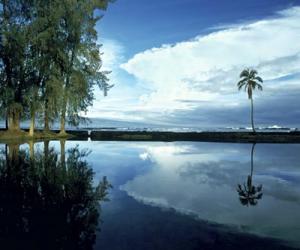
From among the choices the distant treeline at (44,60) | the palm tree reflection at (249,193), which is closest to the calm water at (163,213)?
the palm tree reflection at (249,193)

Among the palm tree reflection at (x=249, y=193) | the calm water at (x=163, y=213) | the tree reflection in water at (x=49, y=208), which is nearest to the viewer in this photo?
the tree reflection in water at (x=49, y=208)

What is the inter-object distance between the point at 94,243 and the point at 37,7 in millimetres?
48591

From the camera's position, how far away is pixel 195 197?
14.6 m

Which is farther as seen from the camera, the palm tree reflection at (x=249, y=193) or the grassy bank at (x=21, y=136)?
the grassy bank at (x=21, y=136)

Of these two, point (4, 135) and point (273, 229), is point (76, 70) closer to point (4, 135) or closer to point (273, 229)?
point (4, 135)

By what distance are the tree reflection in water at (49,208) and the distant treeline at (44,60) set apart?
31982 mm

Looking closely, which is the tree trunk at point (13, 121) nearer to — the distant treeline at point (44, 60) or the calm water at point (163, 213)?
the distant treeline at point (44, 60)

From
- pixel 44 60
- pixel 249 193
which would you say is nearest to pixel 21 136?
pixel 44 60

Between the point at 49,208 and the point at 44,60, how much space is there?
41.6 m

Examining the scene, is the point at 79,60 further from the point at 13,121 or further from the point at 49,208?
the point at 49,208

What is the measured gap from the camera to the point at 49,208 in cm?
1141

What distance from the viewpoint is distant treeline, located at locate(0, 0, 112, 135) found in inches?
1934

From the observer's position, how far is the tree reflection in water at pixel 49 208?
335 inches

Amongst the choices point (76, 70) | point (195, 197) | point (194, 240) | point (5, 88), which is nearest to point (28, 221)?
point (194, 240)
